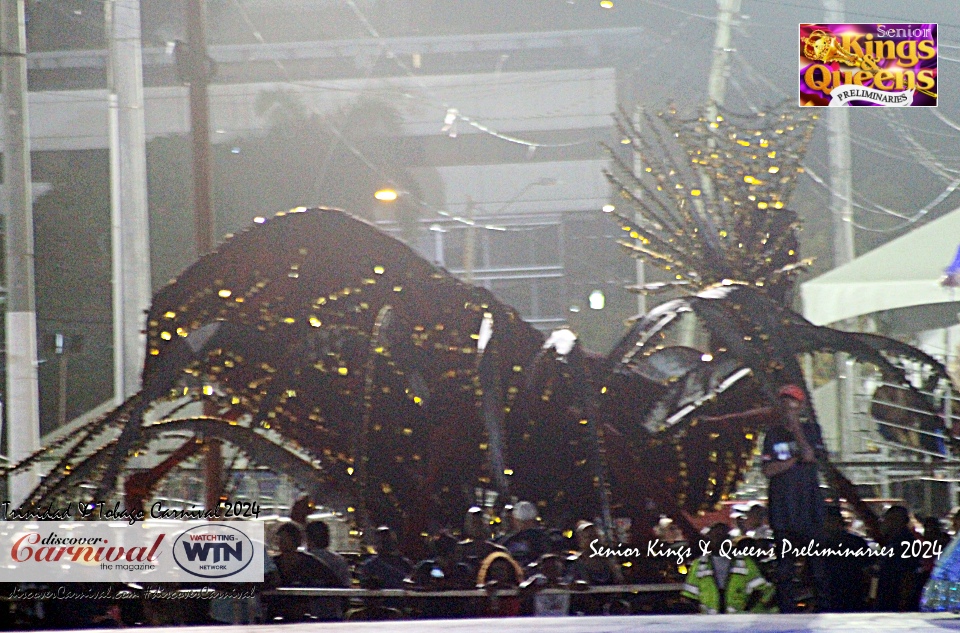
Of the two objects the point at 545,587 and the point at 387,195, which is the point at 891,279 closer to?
the point at 545,587

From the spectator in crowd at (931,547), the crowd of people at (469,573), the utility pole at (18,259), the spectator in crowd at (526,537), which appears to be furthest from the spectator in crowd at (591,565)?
the utility pole at (18,259)

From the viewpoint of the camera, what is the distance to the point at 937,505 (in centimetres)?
489

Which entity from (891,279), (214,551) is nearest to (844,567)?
(891,279)

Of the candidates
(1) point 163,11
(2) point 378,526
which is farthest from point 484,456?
(1) point 163,11

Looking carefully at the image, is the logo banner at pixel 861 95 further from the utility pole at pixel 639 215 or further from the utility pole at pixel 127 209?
the utility pole at pixel 127 209

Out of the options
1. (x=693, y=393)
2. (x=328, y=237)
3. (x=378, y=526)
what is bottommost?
(x=378, y=526)

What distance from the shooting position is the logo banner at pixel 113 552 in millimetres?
4809

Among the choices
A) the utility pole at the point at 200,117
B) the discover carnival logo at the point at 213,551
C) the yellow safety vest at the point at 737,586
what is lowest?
the yellow safety vest at the point at 737,586

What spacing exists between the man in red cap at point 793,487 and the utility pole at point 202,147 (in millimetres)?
1964

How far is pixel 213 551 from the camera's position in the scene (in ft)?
15.9

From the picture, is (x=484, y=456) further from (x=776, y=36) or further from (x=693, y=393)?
(x=776, y=36)

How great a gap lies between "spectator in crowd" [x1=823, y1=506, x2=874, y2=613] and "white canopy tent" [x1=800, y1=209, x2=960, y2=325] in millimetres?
725

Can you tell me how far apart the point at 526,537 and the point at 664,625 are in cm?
71

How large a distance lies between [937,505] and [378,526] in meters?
2.01
